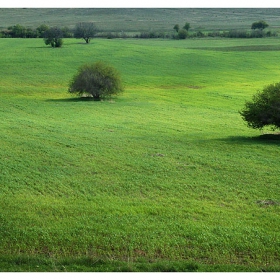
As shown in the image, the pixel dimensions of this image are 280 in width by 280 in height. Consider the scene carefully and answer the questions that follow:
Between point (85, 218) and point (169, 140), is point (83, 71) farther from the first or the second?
point (85, 218)

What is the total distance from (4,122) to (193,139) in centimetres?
1453

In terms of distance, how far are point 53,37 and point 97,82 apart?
55.1 m

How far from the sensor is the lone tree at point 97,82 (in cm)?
5412

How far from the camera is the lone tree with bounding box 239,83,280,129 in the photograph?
30.0m

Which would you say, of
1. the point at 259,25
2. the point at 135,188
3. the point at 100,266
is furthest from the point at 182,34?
the point at 100,266

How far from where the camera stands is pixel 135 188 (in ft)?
60.3

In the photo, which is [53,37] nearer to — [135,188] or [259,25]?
[259,25]

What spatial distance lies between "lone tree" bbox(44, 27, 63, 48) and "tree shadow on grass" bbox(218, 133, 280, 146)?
7971 cm

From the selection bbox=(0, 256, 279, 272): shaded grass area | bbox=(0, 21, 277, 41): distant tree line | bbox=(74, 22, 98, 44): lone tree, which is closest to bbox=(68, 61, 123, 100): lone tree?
bbox=(0, 256, 279, 272): shaded grass area

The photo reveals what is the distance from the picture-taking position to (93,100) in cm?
5450

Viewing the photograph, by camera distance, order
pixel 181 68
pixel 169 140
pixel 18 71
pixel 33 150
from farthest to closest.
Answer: pixel 181 68 → pixel 18 71 → pixel 169 140 → pixel 33 150

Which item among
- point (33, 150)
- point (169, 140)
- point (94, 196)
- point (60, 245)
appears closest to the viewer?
point (60, 245)

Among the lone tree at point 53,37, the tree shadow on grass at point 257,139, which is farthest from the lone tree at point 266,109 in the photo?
the lone tree at point 53,37

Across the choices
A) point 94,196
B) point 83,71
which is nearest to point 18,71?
point 83,71
